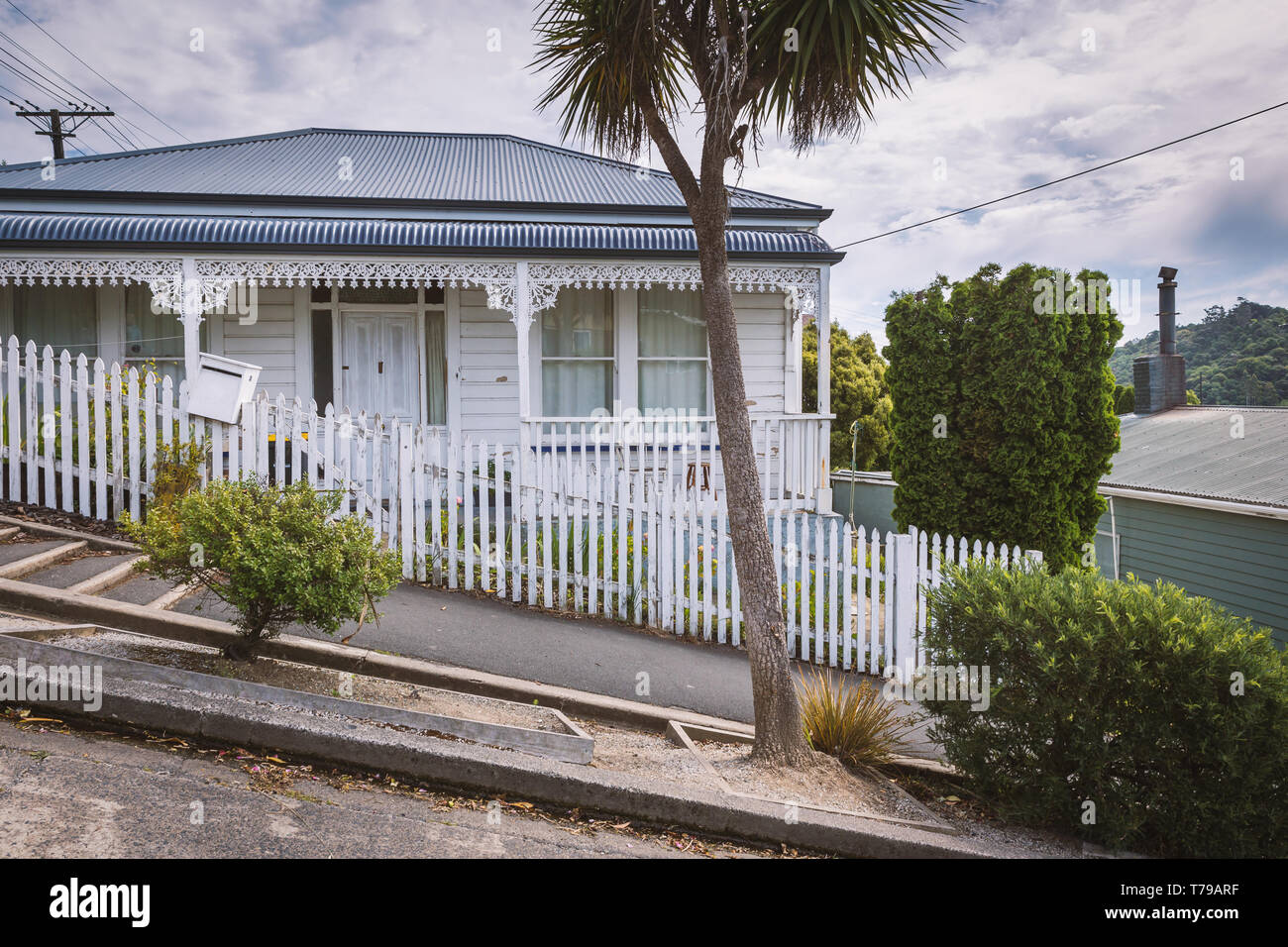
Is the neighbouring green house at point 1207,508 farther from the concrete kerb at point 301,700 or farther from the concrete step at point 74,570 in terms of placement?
the concrete step at point 74,570

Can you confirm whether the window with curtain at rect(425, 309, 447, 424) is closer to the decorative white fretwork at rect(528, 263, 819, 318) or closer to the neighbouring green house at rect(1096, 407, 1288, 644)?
the decorative white fretwork at rect(528, 263, 819, 318)

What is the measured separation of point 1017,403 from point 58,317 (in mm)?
13081

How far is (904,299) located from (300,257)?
25.2ft

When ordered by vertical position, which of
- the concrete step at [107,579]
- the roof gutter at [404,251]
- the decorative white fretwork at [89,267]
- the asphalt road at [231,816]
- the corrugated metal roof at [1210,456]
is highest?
the roof gutter at [404,251]

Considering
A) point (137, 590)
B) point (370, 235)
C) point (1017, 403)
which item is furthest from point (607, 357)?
point (137, 590)

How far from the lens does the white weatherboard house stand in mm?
11000

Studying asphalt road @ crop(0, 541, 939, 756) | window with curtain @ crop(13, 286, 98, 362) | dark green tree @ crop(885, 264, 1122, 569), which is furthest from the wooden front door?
dark green tree @ crop(885, 264, 1122, 569)

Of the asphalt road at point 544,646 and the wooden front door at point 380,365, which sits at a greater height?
the wooden front door at point 380,365

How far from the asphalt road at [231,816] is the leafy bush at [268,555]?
93cm

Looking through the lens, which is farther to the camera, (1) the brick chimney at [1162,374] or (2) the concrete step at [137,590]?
(1) the brick chimney at [1162,374]

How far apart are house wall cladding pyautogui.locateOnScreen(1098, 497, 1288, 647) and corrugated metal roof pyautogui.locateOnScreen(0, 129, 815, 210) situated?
7.77m

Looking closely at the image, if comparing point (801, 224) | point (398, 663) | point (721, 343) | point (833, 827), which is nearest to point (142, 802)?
point (398, 663)

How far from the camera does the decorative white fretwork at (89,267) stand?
422 inches

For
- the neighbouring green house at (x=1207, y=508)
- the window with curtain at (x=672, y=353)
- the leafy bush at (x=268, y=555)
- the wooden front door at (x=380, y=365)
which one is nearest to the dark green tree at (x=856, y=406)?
the neighbouring green house at (x=1207, y=508)
